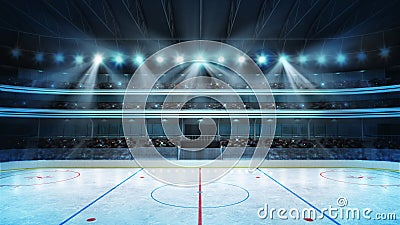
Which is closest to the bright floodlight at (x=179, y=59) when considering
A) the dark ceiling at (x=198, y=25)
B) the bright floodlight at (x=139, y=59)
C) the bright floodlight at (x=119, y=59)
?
the dark ceiling at (x=198, y=25)

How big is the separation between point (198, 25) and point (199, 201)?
12.8 metres

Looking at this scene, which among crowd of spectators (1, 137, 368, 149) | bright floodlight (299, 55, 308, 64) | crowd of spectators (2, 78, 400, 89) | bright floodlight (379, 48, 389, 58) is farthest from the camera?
bright floodlight (299, 55, 308, 64)

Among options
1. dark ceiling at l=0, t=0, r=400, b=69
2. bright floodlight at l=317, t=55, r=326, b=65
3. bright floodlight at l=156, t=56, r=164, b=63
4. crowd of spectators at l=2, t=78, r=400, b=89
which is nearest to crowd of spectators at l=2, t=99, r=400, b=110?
crowd of spectators at l=2, t=78, r=400, b=89

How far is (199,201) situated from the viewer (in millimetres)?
6871

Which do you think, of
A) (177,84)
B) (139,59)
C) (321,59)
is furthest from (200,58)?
(321,59)

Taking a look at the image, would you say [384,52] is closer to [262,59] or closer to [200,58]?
[262,59]

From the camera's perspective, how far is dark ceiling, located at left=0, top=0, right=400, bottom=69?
1407cm

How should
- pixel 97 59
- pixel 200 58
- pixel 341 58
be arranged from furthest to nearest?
pixel 200 58 < pixel 97 59 < pixel 341 58

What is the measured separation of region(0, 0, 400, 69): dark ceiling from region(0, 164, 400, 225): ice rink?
8772mm

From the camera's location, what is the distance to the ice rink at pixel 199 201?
549 centimetres

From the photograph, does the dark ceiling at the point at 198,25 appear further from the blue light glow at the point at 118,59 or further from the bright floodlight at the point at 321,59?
the blue light glow at the point at 118,59

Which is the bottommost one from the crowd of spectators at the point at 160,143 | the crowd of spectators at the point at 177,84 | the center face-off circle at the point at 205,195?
the center face-off circle at the point at 205,195

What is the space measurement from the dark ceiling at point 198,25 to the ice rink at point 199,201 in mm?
8772

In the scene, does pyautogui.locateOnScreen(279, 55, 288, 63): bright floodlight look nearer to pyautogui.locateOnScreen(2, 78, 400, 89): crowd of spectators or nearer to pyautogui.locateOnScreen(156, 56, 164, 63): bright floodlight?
pyautogui.locateOnScreen(2, 78, 400, 89): crowd of spectators
